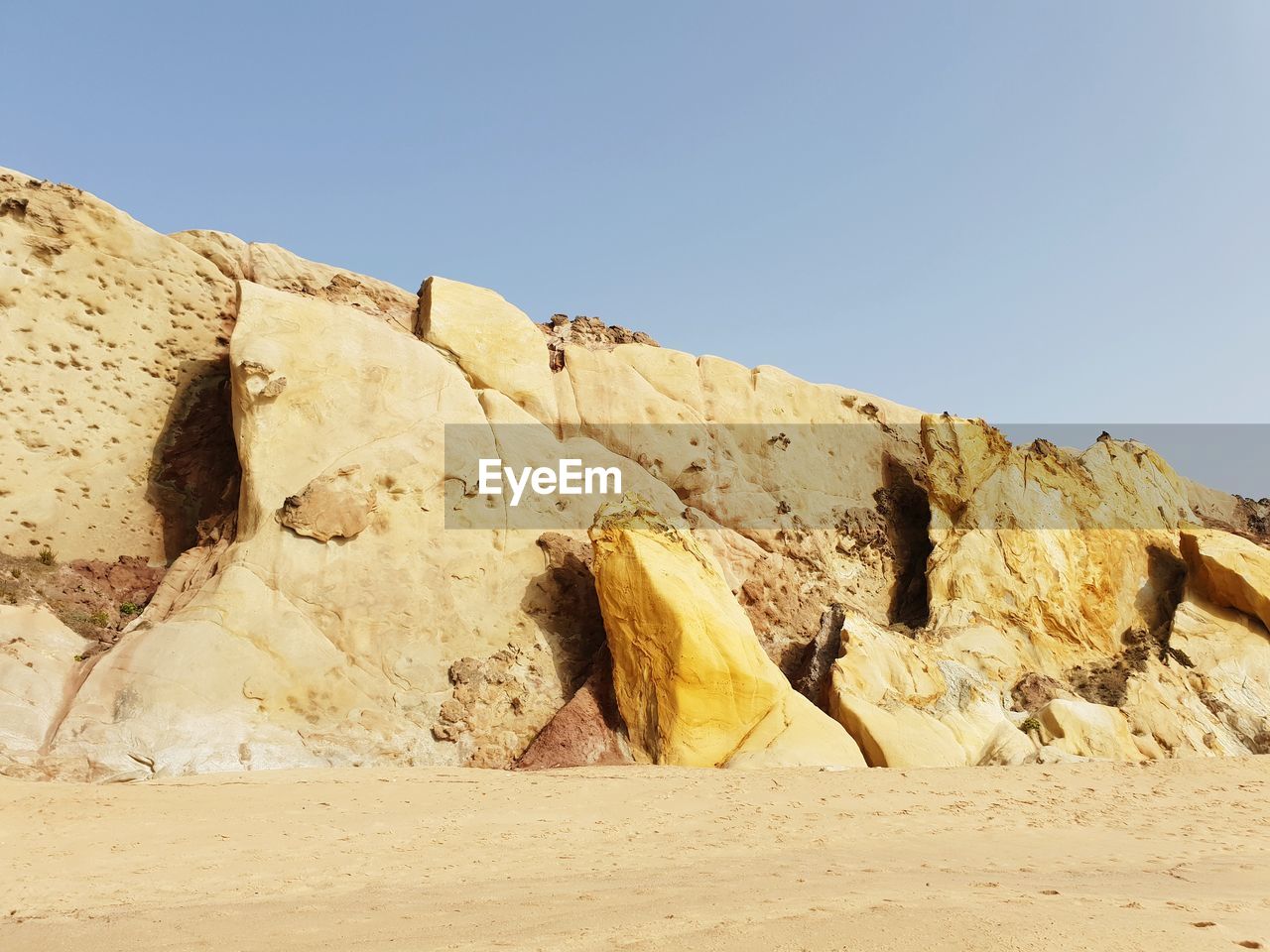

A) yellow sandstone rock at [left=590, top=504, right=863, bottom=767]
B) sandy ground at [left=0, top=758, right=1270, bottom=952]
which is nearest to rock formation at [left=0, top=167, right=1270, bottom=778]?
yellow sandstone rock at [left=590, top=504, right=863, bottom=767]

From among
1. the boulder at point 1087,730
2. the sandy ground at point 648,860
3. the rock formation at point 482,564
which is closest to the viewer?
the sandy ground at point 648,860

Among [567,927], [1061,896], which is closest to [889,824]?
[1061,896]

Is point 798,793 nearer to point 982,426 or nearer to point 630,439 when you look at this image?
point 630,439

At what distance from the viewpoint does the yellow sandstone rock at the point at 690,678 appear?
1129 centimetres

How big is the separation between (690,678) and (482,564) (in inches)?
148

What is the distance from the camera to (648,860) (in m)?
5.87

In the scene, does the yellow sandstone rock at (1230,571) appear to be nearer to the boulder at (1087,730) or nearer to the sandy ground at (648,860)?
the boulder at (1087,730)

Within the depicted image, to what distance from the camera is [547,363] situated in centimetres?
1705

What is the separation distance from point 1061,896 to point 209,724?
887cm

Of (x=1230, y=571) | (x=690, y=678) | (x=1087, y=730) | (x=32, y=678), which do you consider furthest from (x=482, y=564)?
(x=1230, y=571)

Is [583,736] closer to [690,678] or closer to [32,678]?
[690,678]

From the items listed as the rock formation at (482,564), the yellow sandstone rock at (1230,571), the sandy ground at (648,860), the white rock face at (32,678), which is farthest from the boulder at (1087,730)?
the white rock face at (32,678)

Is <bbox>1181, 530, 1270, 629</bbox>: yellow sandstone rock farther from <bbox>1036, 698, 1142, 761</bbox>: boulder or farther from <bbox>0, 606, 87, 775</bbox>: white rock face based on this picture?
<bbox>0, 606, 87, 775</bbox>: white rock face

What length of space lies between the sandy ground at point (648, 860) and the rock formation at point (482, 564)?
78.5 inches
